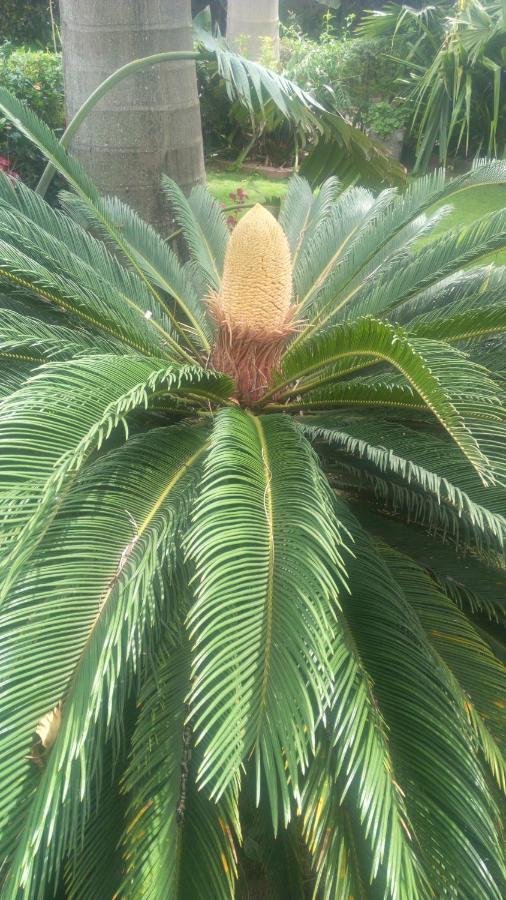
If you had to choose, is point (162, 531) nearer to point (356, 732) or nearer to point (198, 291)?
point (356, 732)

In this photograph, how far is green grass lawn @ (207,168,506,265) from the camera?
6590 mm

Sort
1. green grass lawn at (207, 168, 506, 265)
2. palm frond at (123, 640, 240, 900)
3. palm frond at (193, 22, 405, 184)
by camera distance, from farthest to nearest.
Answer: green grass lawn at (207, 168, 506, 265) < palm frond at (193, 22, 405, 184) < palm frond at (123, 640, 240, 900)

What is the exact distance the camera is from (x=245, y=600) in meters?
1.07

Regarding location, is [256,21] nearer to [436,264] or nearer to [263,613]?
[436,264]

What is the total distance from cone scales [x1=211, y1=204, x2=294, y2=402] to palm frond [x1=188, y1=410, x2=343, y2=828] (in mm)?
632

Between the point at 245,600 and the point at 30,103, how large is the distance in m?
4.37

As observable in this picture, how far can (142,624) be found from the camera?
3.74ft

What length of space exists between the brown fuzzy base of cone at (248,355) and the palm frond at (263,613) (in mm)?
601

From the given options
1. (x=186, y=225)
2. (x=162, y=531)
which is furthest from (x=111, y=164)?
(x=162, y=531)

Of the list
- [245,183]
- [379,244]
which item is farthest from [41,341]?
[245,183]

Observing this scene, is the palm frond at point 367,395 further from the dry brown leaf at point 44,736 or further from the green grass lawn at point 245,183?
the green grass lawn at point 245,183

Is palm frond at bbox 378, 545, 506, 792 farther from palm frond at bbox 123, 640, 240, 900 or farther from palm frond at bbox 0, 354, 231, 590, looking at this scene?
palm frond at bbox 0, 354, 231, 590

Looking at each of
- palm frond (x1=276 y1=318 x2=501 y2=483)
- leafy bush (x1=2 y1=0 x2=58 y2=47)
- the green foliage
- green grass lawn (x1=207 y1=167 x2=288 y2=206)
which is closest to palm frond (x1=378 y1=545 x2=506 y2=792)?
palm frond (x1=276 y1=318 x2=501 y2=483)

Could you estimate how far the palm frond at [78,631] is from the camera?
979 mm
